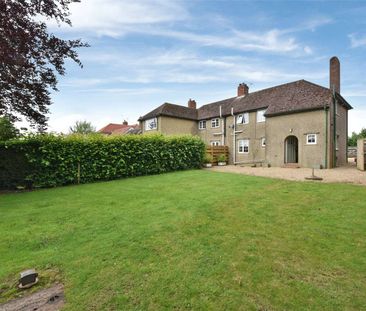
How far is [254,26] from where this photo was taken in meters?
12.6

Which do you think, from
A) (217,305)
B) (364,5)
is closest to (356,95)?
(364,5)

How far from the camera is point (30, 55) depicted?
362 inches

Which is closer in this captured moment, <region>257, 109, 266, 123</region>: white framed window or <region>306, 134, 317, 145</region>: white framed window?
<region>306, 134, 317, 145</region>: white framed window

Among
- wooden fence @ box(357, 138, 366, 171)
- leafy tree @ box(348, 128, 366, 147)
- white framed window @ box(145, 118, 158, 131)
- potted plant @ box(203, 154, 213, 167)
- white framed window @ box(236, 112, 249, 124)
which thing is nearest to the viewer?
wooden fence @ box(357, 138, 366, 171)

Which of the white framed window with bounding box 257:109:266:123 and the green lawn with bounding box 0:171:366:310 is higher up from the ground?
the white framed window with bounding box 257:109:266:123

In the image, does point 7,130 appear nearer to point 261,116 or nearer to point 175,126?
point 175,126

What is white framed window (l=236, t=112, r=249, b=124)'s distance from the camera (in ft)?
79.2

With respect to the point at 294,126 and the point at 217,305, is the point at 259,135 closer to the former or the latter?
the point at 294,126

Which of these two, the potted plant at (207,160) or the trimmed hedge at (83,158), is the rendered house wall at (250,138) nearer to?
the potted plant at (207,160)

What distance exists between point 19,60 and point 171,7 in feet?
22.0

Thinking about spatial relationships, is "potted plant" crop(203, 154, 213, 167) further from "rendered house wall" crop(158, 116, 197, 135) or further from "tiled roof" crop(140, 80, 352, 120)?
"rendered house wall" crop(158, 116, 197, 135)

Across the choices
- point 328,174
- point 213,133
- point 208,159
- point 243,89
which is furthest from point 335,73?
point 213,133

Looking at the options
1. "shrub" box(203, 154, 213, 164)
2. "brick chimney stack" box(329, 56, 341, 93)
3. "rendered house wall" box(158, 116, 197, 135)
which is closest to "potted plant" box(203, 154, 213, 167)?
"shrub" box(203, 154, 213, 164)

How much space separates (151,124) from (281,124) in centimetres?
1642
